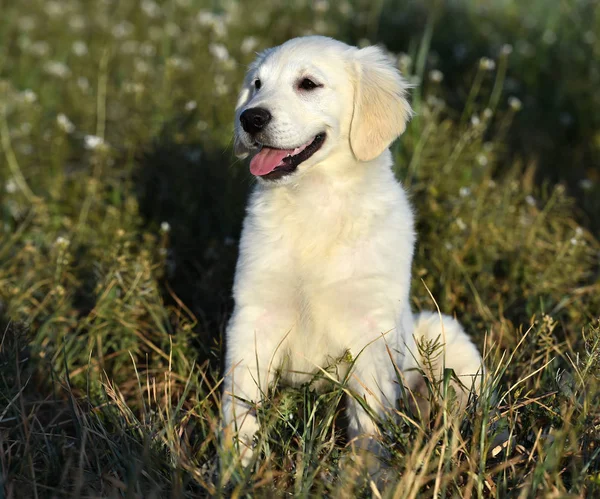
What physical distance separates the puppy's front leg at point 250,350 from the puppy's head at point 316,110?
492 mm

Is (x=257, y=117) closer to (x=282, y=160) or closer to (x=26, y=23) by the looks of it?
(x=282, y=160)

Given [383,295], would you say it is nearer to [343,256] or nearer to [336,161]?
[343,256]

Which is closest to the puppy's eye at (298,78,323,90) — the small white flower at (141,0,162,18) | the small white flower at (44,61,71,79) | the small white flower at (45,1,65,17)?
the small white flower at (44,61,71,79)

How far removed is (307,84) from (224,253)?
118cm

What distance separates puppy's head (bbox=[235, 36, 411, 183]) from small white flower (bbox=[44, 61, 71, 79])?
125 inches

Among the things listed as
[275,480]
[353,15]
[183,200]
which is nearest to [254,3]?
[353,15]

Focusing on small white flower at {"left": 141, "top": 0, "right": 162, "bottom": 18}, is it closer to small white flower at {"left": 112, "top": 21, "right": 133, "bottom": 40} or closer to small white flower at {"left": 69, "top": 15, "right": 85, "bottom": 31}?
small white flower at {"left": 112, "top": 21, "right": 133, "bottom": 40}

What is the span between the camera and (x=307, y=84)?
2.87 m

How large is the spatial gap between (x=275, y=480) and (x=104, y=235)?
6.46 feet

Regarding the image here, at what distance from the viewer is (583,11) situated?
507 centimetres

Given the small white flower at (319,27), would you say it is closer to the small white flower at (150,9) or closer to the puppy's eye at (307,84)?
the small white flower at (150,9)

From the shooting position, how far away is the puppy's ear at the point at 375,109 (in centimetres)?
282

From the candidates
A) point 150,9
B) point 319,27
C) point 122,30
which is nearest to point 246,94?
point 319,27

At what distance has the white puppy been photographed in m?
2.71
